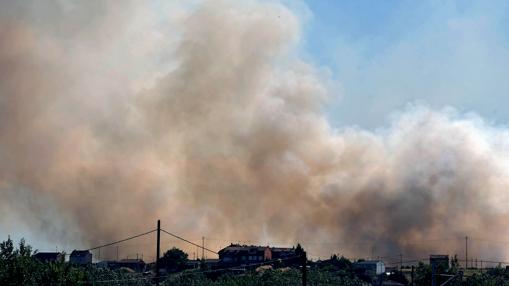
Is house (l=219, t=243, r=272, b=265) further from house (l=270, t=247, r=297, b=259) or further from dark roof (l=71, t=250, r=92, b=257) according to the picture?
dark roof (l=71, t=250, r=92, b=257)

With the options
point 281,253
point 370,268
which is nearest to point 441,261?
point 370,268

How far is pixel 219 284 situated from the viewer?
364 feet

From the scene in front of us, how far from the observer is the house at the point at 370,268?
6014 inches

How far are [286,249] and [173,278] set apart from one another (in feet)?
175

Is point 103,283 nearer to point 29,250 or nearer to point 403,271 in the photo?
point 29,250

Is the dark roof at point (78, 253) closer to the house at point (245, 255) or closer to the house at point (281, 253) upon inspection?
the house at point (245, 255)

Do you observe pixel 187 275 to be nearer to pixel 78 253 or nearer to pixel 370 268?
pixel 370 268

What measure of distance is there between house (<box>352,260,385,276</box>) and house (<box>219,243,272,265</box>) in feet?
70.0

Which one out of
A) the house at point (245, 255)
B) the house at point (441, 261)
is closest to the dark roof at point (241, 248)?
the house at point (245, 255)

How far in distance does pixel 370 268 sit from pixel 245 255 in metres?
29.5

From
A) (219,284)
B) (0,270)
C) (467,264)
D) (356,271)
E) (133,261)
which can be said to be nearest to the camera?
(0,270)

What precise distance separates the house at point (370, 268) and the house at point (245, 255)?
840 inches

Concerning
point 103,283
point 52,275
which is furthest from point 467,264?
point 52,275

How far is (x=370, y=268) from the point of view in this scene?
15775 centimetres
